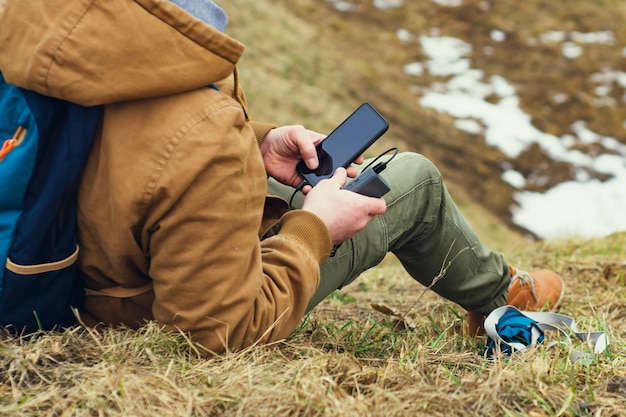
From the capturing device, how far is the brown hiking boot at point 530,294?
3.05 metres

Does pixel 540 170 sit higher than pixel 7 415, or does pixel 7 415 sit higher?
pixel 7 415

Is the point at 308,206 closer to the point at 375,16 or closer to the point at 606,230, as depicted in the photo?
the point at 606,230

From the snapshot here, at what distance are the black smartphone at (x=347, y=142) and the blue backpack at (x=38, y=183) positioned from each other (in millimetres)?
946

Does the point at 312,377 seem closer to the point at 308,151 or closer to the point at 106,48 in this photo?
the point at 308,151

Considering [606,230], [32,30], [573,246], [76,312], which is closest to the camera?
[32,30]

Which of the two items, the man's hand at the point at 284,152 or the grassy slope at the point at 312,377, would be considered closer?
the grassy slope at the point at 312,377

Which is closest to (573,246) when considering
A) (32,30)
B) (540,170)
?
(32,30)

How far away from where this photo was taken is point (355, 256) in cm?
252

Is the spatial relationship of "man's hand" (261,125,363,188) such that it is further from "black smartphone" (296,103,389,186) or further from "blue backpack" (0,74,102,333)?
"blue backpack" (0,74,102,333)

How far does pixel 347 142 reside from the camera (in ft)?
8.18

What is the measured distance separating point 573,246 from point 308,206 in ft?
10.7

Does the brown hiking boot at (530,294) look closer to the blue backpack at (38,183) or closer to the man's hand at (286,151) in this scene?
the man's hand at (286,151)

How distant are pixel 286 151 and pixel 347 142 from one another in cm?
22

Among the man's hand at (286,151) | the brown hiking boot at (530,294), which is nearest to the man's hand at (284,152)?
the man's hand at (286,151)
